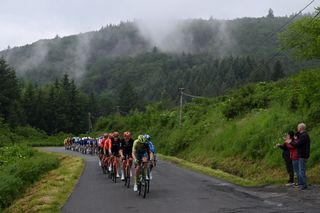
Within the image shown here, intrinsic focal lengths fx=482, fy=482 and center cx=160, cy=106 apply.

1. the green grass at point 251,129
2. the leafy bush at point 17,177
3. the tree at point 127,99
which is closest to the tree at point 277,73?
the tree at point 127,99

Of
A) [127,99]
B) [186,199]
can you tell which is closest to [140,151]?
[186,199]

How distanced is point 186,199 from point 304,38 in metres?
8.14

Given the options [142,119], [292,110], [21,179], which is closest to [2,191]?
[21,179]

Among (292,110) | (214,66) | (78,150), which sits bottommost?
(78,150)

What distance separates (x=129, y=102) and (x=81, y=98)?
1422 cm

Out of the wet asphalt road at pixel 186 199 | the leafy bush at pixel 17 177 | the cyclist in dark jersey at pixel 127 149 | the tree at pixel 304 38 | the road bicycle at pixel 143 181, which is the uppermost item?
the tree at pixel 304 38

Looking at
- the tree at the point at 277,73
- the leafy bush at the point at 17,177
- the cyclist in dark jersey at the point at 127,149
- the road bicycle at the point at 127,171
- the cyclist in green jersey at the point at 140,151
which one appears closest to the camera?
the cyclist in green jersey at the point at 140,151

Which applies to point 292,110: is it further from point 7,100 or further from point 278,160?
point 7,100

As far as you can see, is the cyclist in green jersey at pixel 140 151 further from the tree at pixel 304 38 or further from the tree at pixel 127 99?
the tree at pixel 127 99

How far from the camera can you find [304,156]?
1525cm

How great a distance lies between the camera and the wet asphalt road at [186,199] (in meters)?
12.2

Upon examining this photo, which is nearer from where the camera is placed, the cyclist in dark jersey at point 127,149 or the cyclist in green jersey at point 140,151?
the cyclist in green jersey at point 140,151

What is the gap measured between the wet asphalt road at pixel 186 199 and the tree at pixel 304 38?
534cm

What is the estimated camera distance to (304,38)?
18297 mm
